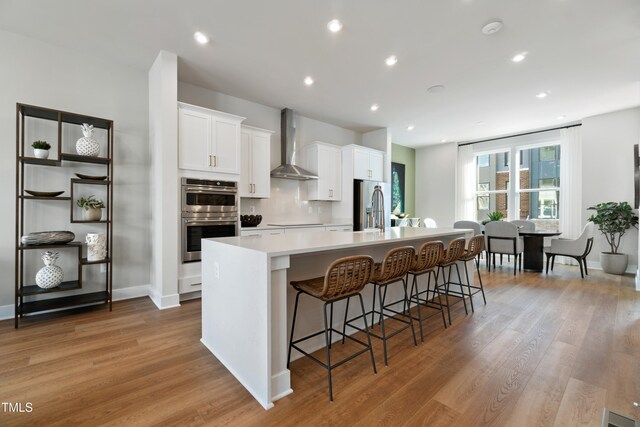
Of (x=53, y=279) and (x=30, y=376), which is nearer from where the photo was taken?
(x=30, y=376)

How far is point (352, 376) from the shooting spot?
194cm

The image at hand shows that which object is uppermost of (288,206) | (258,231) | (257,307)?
(288,206)

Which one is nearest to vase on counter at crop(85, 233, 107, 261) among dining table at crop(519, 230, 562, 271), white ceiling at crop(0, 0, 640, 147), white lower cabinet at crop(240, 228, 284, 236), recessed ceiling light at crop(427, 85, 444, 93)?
white lower cabinet at crop(240, 228, 284, 236)

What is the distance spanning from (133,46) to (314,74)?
209cm

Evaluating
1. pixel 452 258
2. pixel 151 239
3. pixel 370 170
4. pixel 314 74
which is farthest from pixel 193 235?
pixel 370 170

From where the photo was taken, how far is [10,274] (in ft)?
9.71

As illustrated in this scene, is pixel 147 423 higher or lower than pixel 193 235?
lower

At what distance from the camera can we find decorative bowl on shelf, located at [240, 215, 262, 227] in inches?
173

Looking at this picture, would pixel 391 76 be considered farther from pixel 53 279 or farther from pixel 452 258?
pixel 53 279

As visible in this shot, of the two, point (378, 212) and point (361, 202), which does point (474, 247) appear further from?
point (361, 202)

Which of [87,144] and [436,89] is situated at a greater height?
[436,89]

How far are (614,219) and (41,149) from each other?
805 cm

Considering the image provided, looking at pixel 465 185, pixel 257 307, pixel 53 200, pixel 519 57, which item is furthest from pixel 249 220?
pixel 465 185

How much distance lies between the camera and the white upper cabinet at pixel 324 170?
5.37 metres
